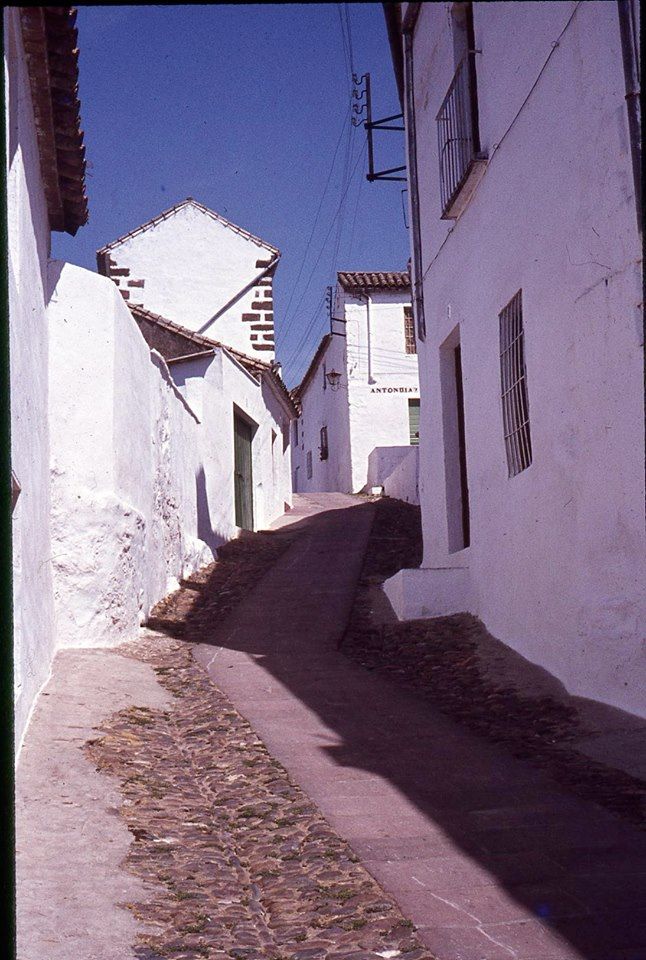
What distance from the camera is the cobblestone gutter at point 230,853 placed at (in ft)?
11.8

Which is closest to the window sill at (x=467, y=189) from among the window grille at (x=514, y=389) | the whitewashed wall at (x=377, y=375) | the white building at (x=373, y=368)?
the window grille at (x=514, y=389)

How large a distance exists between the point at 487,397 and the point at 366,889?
5.86 metres

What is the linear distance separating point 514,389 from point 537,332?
973 millimetres

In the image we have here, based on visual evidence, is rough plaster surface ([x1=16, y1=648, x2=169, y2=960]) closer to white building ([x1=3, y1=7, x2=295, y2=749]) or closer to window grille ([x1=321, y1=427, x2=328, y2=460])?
white building ([x1=3, y1=7, x2=295, y2=749])

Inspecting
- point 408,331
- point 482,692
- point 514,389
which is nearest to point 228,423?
point 514,389

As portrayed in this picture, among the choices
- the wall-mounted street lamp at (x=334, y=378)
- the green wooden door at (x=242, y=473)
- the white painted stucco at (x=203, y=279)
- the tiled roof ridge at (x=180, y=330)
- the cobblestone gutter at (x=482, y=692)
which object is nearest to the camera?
the cobblestone gutter at (x=482, y=692)

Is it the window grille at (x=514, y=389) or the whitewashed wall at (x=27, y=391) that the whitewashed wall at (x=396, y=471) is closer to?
the window grille at (x=514, y=389)

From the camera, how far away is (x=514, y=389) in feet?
28.0

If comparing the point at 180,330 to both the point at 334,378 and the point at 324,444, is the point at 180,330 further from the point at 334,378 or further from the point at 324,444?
the point at 324,444

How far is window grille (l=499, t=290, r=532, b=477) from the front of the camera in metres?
8.32

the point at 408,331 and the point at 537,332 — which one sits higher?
the point at 408,331

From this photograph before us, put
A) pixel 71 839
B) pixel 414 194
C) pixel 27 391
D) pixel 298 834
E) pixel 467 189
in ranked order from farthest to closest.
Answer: pixel 414 194 < pixel 467 189 < pixel 27 391 < pixel 298 834 < pixel 71 839

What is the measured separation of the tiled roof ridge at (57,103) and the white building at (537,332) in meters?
3.13

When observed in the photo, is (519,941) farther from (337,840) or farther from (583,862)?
(337,840)
